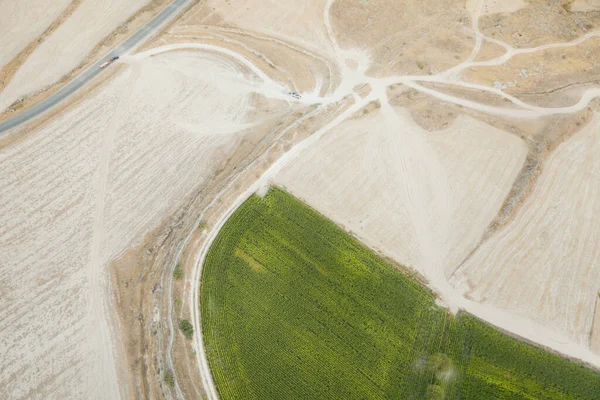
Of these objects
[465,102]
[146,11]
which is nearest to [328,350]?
[465,102]

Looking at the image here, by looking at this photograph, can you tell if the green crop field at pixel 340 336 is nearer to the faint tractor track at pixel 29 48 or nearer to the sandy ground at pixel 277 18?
the sandy ground at pixel 277 18

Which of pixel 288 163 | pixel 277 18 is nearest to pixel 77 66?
pixel 277 18

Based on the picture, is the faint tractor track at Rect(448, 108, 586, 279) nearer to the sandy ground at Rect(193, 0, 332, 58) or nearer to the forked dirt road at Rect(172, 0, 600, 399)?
the forked dirt road at Rect(172, 0, 600, 399)

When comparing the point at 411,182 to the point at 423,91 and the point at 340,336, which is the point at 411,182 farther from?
the point at 340,336

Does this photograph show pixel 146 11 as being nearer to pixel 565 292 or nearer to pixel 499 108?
pixel 499 108

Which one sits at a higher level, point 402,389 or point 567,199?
point 567,199

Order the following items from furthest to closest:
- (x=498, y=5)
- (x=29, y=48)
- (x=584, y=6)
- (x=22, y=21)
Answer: (x=584, y=6) → (x=498, y=5) → (x=22, y=21) → (x=29, y=48)

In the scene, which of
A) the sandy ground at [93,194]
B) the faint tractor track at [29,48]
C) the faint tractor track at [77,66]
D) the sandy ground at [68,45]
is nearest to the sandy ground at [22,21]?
the faint tractor track at [29,48]
